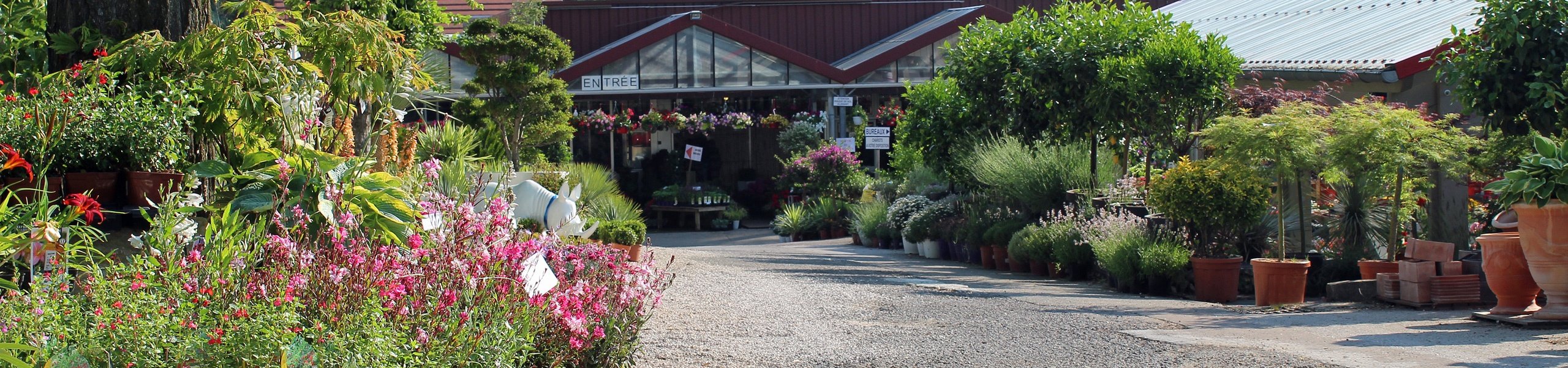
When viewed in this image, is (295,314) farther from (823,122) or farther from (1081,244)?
(823,122)

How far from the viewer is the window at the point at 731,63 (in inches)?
885

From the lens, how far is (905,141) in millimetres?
17422

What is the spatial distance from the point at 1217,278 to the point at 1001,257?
10.8 feet

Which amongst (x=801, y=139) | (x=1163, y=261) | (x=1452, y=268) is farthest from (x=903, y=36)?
(x=1452, y=268)

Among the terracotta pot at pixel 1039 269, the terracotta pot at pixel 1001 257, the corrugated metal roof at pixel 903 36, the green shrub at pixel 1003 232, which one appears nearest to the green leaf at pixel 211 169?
the terracotta pot at pixel 1039 269

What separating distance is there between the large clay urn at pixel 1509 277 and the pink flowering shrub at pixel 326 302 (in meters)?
4.86

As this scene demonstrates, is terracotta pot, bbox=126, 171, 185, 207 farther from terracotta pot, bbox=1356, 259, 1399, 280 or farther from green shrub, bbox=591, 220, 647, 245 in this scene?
terracotta pot, bbox=1356, 259, 1399, 280

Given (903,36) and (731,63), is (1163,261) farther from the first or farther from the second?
(903,36)

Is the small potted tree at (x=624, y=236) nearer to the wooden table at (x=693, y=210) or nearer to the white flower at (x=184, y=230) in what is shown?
the white flower at (x=184, y=230)

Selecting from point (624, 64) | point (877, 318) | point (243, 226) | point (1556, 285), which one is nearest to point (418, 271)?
point (243, 226)

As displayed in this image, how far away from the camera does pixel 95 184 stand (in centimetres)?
489

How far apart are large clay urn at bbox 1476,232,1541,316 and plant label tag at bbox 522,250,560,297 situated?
5.06 metres

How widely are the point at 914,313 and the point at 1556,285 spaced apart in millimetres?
3298

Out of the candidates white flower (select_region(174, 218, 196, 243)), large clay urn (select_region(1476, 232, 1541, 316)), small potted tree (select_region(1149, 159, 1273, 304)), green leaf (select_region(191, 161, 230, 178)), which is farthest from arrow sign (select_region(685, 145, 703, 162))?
white flower (select_region(174, 218, 196, 243))
